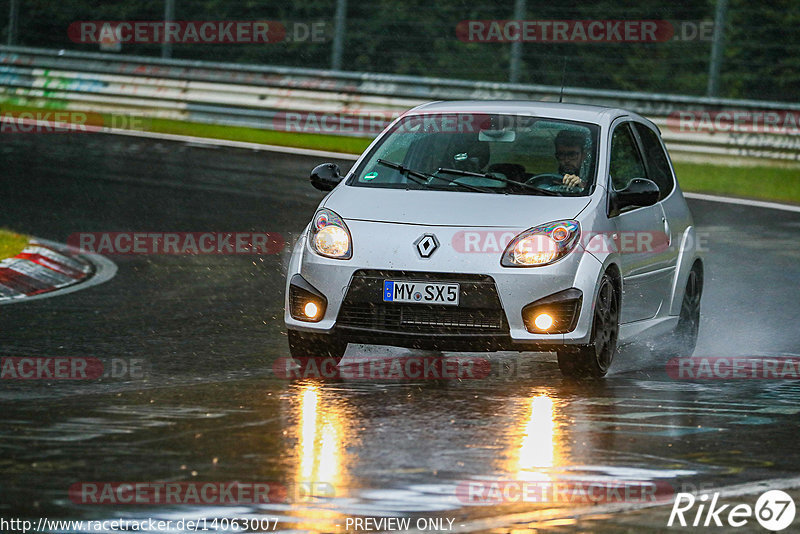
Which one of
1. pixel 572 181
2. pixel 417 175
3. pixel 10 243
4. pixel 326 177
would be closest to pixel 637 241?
pixel 572 181

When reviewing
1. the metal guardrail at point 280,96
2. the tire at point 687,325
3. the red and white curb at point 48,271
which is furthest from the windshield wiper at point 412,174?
the metal guardrail at point 280,96

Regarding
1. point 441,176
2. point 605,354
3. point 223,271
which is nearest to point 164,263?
point 223,271

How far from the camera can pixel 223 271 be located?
1367cm

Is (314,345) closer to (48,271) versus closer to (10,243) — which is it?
(48,271)

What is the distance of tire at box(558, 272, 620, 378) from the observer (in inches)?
364

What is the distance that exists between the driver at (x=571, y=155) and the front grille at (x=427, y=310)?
1209mm

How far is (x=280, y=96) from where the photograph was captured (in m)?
24.0

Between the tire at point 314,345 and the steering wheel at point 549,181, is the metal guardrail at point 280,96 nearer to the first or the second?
the steering wheel at point 549,181

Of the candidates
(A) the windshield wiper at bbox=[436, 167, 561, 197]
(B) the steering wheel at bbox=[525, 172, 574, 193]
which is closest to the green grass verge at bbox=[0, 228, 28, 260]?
(A) the windshield wiper at bbox=[436, 167, 561, 197]

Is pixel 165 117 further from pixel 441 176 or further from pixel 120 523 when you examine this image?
pixel 120 523

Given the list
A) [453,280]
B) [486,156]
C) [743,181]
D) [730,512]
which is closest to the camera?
[730,512]

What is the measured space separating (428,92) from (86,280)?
411 inches

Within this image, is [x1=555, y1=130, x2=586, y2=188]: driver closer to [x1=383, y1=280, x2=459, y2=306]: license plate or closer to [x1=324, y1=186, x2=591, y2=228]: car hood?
[x1=324, y1=186, x2=591, y2=228]: car hood

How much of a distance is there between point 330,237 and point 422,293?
71cm
